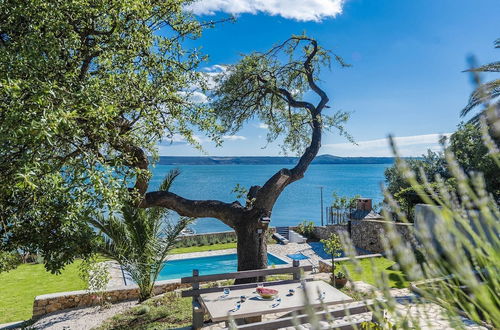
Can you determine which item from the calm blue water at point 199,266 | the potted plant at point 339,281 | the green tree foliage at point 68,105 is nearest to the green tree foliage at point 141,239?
the green tree foliage at point 68,105

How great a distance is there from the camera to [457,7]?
37.0ft

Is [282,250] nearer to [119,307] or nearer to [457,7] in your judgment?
[119,307]

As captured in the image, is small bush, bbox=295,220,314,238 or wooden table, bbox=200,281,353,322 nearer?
wooden table, bbox=200,281,353,322

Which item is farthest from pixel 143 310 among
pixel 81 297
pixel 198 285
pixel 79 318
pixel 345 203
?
pixel 345 203

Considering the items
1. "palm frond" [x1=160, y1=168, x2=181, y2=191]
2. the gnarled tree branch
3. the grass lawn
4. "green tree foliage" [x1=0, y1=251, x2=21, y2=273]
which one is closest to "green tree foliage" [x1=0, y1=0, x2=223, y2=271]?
"green tree foliage" [x1=0, y1=251, x2=21, y2=273]

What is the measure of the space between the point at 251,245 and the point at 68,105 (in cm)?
648

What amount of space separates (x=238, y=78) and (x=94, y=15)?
6117mm

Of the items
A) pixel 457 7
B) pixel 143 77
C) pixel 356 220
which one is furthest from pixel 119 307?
pixel 457 7

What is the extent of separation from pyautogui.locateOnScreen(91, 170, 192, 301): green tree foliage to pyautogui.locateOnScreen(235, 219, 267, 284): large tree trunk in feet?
7.45

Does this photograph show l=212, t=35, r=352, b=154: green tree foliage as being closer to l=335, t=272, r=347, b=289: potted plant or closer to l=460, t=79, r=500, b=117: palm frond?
l=335, t=272, r=347, b=289: potted plant

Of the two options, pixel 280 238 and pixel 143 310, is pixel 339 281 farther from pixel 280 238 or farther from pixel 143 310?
pixel 280 238

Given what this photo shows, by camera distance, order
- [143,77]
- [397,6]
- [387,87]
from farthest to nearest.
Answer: [387,87] < [397,6] < [143,77]

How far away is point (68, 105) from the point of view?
405 cm

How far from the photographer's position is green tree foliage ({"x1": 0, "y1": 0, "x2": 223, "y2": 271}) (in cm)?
361
